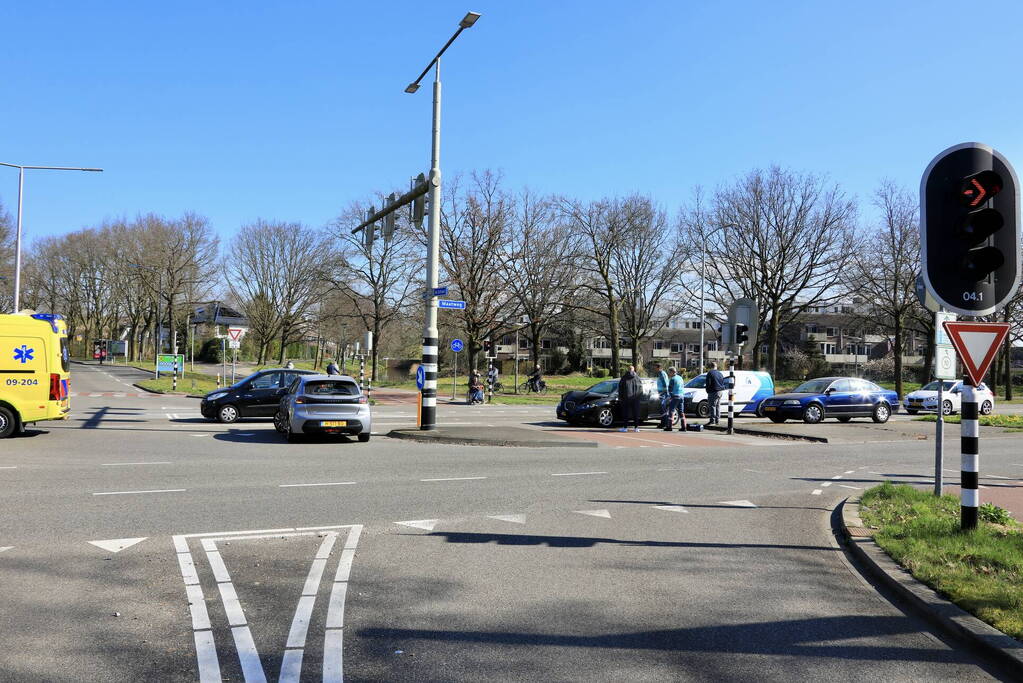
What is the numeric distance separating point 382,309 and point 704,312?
2056 centimetres

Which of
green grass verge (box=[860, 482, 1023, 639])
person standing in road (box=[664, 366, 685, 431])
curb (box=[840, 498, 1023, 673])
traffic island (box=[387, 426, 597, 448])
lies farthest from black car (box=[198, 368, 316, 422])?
curb (box=[840, 498, 1023, 673])

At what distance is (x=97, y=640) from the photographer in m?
4.52

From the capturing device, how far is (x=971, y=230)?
268 inches

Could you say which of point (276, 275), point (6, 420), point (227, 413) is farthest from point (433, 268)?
point (276, 275)

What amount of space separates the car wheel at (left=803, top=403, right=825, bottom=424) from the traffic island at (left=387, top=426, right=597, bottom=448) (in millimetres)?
10085

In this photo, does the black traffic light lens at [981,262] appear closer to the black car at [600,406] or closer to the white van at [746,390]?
the black car at [600,406]

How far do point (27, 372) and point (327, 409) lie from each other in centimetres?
605

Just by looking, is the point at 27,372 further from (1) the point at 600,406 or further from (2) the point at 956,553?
(2) the point at 956,553

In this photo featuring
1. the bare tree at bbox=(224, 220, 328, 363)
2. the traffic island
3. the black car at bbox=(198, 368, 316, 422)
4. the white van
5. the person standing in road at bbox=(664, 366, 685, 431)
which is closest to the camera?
the traffic island

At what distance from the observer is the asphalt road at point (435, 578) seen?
4.33 m

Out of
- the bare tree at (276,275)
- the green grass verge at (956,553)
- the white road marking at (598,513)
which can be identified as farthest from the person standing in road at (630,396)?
the bare tree at (276,275)

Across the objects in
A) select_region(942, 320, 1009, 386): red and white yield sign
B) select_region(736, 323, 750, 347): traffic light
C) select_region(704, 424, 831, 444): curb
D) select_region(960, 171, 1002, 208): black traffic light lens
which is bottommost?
select_region(704, 424, 831, 444): curb

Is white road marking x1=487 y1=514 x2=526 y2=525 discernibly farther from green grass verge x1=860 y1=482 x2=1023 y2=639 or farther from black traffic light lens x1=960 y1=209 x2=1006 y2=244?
black traffic light lens x1=960 y1=209 x2=1006 y2=244

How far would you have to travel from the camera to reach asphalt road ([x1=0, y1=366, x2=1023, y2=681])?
4332 mm
